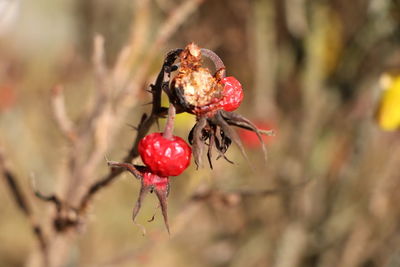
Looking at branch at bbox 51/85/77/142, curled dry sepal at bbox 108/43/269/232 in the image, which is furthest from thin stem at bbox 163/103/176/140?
branch at bbox 51/85/77/142

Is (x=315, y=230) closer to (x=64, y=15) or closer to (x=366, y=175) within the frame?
(x=366, y=175)

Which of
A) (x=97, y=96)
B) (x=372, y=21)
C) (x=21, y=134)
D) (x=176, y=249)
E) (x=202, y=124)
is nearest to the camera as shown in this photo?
(x=202, y=124)

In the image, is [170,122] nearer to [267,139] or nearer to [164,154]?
[164,154]

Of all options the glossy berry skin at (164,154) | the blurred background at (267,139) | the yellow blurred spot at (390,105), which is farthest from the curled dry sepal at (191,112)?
the yellow blurred spot at (390,105)

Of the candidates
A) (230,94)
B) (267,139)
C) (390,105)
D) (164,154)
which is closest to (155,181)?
(164,154)

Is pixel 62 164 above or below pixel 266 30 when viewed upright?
below

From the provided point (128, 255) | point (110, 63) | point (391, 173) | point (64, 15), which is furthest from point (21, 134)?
point (64, 15)

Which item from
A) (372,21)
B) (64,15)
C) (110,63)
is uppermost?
(64,15)

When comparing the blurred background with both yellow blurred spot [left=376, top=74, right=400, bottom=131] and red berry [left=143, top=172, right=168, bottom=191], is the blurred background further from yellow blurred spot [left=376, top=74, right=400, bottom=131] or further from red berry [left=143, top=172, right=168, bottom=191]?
red berry [left=143, top=172, right=168, bottom=191]
